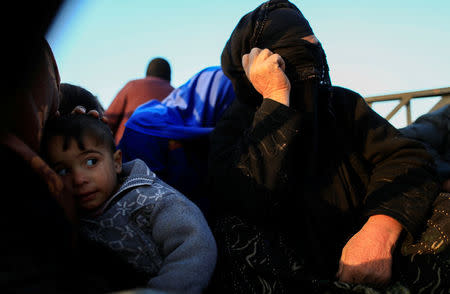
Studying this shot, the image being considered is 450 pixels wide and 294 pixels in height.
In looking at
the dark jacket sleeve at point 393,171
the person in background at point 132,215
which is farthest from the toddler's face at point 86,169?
the dark jacket sleeve at point 393,171

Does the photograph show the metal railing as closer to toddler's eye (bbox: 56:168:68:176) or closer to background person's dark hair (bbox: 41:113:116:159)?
background person's dark hair (bbox: 41:113:116:159)

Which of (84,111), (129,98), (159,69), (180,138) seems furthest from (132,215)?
(159,69)

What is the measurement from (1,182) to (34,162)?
10 centimetres

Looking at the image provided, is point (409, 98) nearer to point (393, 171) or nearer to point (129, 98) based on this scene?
point (393, 171)

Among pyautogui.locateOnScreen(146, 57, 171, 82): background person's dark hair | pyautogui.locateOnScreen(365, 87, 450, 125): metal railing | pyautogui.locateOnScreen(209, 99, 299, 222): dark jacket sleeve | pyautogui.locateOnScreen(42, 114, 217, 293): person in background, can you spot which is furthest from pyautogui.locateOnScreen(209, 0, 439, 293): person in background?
pyautogui.locateOnScreen(365, 87, 450, 125): metal railing

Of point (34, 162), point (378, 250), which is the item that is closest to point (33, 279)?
point (34, 162)

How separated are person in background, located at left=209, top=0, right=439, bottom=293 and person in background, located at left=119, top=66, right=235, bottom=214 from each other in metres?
0.36

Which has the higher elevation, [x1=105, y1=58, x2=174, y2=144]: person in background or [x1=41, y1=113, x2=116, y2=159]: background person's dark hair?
[x1=41, y1=113, x2=116, y2=159]: background person's dark hair

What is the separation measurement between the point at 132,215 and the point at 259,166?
0.53 meters

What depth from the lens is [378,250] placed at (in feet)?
4.16

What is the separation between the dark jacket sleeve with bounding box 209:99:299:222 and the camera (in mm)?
1365

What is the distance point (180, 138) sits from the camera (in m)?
2.05

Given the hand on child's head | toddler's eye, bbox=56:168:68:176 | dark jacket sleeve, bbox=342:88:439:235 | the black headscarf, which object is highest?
the black headscarf

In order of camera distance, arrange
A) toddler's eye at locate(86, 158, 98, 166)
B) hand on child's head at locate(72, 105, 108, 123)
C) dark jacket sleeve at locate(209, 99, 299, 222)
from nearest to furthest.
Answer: toddler's eye at locate(86, 158, 98, 166) → hand on child's head at locate(72, 105, 108, 123) → dark jacket sleeve at locate(209, 99, 299, 222)
